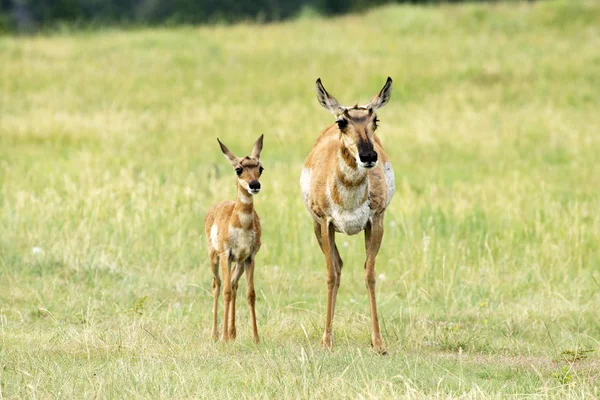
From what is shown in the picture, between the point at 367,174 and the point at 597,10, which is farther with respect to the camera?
the point at 597,10

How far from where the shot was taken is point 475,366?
9.20 meters

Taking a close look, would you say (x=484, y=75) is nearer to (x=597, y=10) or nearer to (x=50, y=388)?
(x=597, y=10)

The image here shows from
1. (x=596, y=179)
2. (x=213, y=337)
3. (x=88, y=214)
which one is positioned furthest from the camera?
(x=596, y=179)

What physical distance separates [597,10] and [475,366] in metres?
36.4

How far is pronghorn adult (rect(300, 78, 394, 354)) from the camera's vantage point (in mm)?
9219

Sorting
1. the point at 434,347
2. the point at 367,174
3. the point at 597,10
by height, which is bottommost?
the point at 434,347

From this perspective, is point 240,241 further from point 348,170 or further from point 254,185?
point 348,170

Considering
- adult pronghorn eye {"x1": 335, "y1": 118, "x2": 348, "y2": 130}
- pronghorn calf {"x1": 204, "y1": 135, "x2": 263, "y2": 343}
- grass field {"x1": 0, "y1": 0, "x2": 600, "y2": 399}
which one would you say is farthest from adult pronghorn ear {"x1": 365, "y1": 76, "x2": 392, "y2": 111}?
grass field {"x1": 0, "y1": 0, "x2": 600, "y2": 399}

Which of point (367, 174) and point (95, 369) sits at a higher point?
point (367, 174)

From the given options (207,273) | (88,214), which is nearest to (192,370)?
(207,273)

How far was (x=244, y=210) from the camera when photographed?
959cm

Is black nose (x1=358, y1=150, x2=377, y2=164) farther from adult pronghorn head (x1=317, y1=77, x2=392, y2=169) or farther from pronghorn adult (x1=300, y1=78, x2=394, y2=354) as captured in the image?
pronghorn adult (x1=300, y1=78, x2=394, y2=354)

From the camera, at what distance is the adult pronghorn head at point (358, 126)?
8.70 metres

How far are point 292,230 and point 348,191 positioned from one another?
575cm
